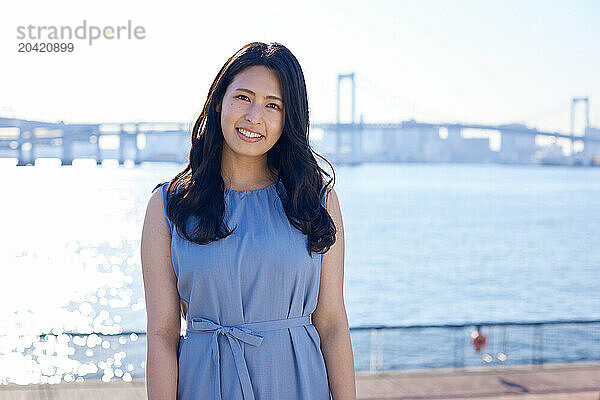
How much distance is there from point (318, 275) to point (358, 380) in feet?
13.3

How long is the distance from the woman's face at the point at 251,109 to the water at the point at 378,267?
4601 millimetres

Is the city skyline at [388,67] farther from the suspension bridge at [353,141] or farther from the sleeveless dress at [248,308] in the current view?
the sleeveless dress at [248,308]

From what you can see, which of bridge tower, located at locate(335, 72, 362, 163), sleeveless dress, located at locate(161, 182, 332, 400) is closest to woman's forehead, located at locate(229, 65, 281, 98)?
sleeveless dress, located at locate(161, 182, 332, 400)

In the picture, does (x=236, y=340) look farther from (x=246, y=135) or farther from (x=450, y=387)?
(x=450, y=387)

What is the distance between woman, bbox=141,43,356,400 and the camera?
146 centimetres

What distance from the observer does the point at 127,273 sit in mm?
23719

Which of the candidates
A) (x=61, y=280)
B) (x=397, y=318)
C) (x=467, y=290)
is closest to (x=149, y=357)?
(x=397, y=318)

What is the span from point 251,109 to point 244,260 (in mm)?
287

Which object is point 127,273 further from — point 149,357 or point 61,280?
point 149,357

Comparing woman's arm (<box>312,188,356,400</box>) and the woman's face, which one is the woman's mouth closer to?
the woman's face

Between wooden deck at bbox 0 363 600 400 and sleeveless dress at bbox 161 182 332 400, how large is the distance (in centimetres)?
341

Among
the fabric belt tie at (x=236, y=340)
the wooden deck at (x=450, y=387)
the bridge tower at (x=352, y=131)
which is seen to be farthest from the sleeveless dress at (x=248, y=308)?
the bridge tower at (x=352, y=131)

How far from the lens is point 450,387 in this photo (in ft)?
17.3

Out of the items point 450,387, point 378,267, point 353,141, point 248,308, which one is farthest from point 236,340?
point 353,141
